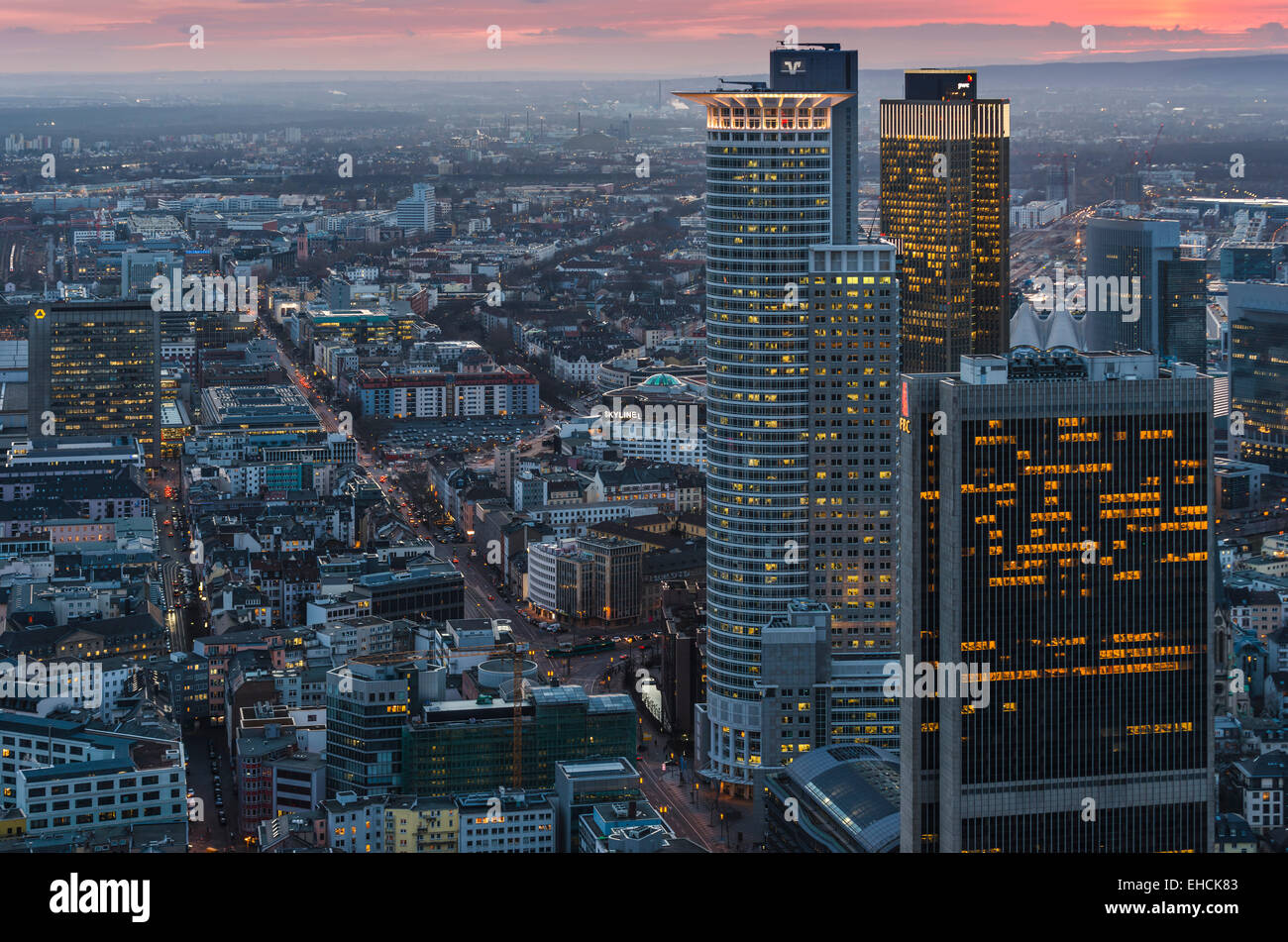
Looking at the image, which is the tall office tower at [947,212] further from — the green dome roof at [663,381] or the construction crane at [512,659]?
the construction crane at [512,659]

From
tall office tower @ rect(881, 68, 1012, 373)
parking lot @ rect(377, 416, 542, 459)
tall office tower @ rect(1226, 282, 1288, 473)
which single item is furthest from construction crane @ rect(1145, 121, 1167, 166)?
parking lot @ rect(377, 416, 542, 459)

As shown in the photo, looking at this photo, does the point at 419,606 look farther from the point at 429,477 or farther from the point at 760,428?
the point at 429,477

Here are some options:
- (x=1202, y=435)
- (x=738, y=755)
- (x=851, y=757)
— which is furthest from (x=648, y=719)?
(x=1202, y=435)

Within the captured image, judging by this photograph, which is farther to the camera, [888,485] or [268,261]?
[268,261]

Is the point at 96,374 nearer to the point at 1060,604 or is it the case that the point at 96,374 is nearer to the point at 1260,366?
the point at 1260,366

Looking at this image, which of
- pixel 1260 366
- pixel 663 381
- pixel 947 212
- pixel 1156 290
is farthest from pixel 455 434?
pixel 1260 366

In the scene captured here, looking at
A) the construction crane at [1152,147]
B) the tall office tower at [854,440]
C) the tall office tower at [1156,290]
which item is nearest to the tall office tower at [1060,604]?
the tall office tower at [854,440]

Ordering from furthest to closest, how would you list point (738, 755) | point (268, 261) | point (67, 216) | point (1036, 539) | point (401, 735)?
point (67, 216) → point (268, 261) → point (738, 755) → point (401, 735) → point (1036, 539)
